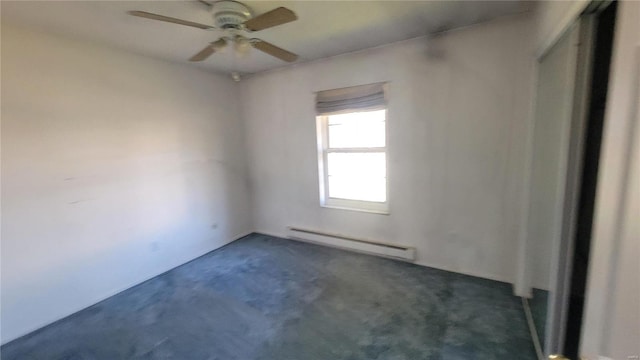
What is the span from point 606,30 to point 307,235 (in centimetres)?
324

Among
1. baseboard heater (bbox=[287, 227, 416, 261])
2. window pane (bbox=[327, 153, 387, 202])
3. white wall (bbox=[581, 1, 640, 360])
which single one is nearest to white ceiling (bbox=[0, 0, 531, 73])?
window pane (bbox=[327, 153, 387, 202])

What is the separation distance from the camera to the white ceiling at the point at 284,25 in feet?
6.40

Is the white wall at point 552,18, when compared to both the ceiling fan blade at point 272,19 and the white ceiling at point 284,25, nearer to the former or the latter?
the white ceiling at point 284,25

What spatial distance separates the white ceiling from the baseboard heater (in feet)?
7.13

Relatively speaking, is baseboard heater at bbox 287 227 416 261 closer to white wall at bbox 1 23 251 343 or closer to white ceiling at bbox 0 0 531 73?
white wall at bbox 1 23 251 343

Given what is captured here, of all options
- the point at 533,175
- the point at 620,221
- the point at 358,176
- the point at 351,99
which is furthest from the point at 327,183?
the point at 620,221

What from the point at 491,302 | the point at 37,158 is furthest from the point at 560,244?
the point at 37,158

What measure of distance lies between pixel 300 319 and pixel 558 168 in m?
2.00

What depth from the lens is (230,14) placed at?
186 cm

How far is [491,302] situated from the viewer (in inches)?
91.8

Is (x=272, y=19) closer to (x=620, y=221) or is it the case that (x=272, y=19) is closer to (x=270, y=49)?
(x=270, y=49)

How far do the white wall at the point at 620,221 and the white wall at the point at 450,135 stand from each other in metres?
1.84

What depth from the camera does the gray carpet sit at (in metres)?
1.92

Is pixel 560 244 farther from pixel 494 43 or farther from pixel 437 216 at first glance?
pixel 494 43
